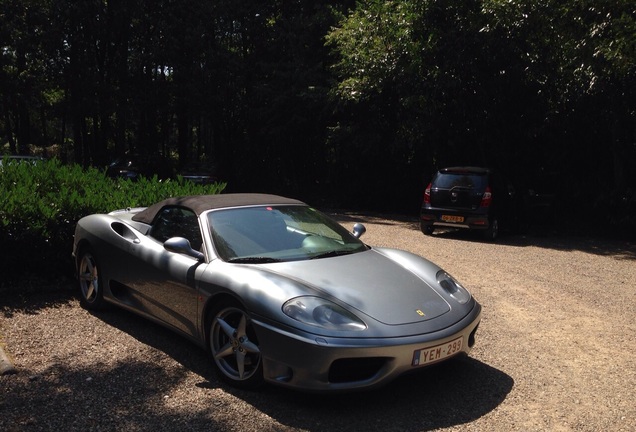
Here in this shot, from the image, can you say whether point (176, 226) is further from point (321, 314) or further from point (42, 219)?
point (42, 219)

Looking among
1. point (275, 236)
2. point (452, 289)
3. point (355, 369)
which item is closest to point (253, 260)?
point (275, 236)

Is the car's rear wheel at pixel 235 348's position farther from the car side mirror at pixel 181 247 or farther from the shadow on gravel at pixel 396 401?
the car side mirror at pixel 181 247

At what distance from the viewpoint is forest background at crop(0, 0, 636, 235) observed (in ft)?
45.1

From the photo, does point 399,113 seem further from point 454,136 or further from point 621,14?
point 621,14

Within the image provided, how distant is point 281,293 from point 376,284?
75 cm

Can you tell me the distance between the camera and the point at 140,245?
5113 mm

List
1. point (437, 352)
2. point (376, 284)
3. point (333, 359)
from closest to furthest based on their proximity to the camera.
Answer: point (333, 359)
point (437, 352)
point (376, 284)

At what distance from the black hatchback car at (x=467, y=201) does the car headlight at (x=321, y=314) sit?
331 inches

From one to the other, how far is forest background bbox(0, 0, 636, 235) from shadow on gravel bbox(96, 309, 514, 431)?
9327mm

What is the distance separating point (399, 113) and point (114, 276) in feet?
43.4

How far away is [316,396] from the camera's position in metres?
3.89

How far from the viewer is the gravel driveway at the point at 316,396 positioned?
3.56m

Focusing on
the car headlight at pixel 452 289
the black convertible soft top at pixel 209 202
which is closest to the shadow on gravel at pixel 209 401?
the car headlight at pixel 452 289

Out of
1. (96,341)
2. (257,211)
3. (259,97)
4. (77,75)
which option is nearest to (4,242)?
(96,341)
